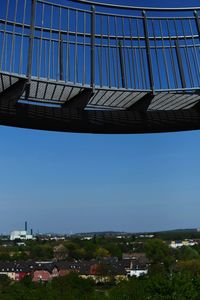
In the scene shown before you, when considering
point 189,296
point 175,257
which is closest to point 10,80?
point 189,296

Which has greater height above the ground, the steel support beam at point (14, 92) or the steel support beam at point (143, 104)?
the steel support beam at point (143, 104)

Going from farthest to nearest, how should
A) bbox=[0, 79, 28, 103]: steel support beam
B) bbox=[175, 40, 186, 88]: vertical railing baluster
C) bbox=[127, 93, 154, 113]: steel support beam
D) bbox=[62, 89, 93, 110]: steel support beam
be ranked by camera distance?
bbox=[175, 40, 186, 88]: vertical railing baluster
bbox=[127, 93, 154, 113]: steel support beam
bbox=[62, 89, 93, 110]: steel support beam
bbox=[0, 79, 28, 103]: steel support beam

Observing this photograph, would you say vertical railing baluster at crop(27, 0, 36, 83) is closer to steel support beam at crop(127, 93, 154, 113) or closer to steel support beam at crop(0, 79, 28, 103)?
steel support beam at crop(0, 79, 28, 103)

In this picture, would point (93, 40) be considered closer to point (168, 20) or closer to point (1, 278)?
point (168, 20)

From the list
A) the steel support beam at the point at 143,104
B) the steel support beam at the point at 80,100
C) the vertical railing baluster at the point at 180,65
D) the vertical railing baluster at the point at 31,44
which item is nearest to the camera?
the vertical railing baluster at the point at 31,44

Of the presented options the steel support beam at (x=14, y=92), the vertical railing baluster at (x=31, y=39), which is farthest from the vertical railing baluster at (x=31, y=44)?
the steel support beam at (x=14, y=92)

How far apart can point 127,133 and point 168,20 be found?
10.7ft

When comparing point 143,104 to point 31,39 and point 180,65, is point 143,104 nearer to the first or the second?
point 180,65

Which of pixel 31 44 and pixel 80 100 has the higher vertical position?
pixel 31 44

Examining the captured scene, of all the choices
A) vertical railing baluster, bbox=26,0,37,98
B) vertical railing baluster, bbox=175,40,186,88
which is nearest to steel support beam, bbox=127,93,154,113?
vertical railing baluster, bbox=175,40,186,88

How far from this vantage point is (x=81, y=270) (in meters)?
110

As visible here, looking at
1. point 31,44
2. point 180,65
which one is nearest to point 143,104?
point 180,65

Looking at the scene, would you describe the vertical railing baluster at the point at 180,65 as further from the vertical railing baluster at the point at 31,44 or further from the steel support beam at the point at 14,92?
the steel support beam at the point at 14,92

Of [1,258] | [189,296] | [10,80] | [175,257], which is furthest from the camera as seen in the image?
[1,258]
